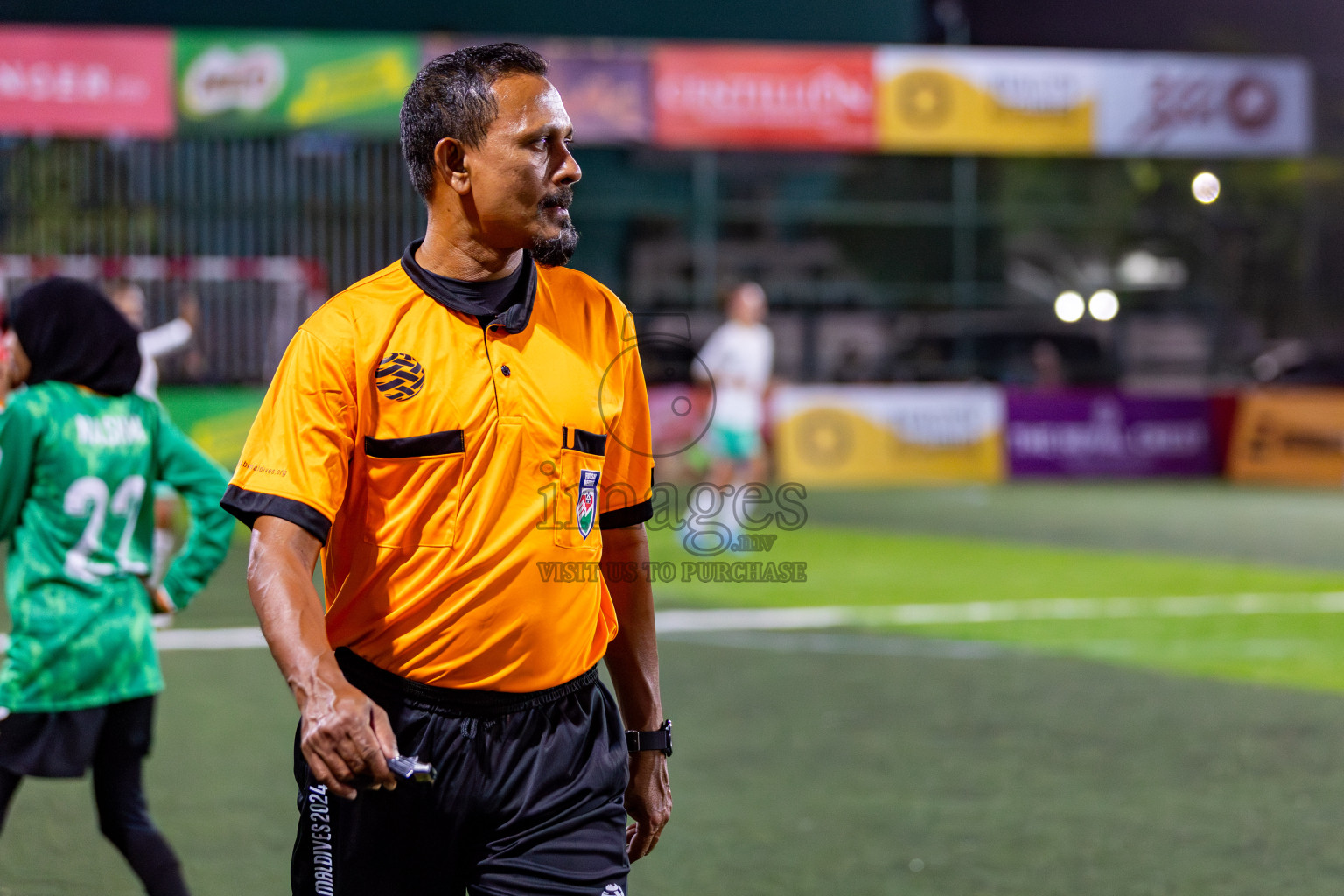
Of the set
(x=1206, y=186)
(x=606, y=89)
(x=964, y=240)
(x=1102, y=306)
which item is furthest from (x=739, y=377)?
(x=1102, y=306)

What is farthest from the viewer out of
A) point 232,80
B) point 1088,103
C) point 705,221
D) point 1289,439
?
point 705,221

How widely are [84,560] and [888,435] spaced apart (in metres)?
20.4

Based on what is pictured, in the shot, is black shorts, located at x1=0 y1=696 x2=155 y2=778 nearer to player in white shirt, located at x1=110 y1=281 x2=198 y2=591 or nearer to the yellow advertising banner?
player in white shirt, located at x1=110 y1=281 x2=198 y2=591

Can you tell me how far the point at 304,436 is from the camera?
108 inches

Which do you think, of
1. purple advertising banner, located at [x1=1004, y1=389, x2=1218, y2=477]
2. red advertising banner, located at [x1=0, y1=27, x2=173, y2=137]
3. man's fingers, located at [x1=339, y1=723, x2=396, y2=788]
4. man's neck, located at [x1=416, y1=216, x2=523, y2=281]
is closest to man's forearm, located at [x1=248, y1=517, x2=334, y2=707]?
man's fingers, located at [x1=339, y1=723, x2=396, y2=788]

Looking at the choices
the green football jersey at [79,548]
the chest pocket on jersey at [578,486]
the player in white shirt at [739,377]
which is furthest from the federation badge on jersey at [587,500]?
the player in white shirt at [739,377]

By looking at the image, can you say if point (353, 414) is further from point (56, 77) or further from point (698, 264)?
point (698, 264)

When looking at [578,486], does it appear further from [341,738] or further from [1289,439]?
[1289,439]

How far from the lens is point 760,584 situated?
13047 mm

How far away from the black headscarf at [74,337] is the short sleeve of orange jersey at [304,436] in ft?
6.94

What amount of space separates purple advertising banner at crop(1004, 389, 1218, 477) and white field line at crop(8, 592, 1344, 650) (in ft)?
42.3

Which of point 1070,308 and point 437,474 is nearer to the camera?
point 437,474

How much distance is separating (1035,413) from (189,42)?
1311cm

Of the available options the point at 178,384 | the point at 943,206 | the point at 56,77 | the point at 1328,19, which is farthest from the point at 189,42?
the point at 1328,19
